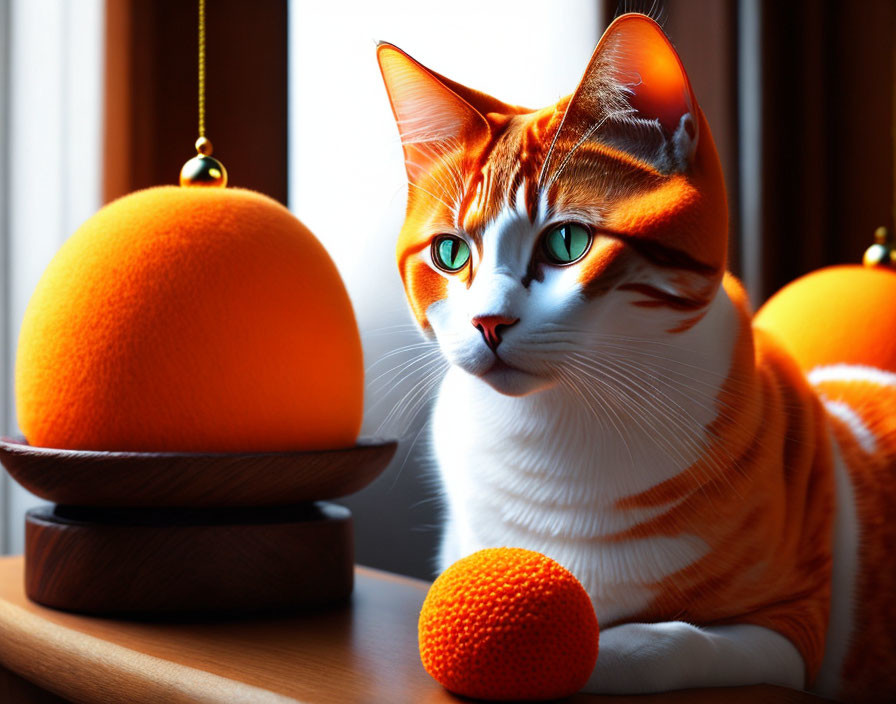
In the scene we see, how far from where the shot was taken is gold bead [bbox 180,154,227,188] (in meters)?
0.74

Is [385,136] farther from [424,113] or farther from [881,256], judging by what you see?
[881,256]

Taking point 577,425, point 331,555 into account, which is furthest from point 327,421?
point 577,425

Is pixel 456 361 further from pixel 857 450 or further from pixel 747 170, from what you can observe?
pixel 747 170

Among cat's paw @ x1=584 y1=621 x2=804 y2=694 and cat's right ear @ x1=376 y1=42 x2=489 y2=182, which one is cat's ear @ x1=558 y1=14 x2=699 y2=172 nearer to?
cat's right ear @ x1=376 y1=42 x2=489 y2=182

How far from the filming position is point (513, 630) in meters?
0.45

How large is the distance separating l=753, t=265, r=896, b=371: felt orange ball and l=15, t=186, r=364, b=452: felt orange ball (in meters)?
0.37

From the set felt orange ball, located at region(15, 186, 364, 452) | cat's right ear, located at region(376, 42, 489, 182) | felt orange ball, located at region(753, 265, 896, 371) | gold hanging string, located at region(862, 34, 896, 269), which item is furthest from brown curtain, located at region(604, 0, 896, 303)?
felt orange ball, located at region(15, 186, 364, 452)

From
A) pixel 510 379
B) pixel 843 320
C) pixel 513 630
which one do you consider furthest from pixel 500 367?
pixel 843 320

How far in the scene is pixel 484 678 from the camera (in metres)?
0.46

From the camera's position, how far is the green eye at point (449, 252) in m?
0.55

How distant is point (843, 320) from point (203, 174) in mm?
548

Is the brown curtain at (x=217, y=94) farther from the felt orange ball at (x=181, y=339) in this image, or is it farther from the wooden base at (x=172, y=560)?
the wooden base at (x=172, y=560)

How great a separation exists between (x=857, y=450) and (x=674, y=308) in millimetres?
223

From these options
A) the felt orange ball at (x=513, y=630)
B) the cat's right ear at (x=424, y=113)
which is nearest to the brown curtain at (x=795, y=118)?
the cat's right ear at (x=424, y=113)
